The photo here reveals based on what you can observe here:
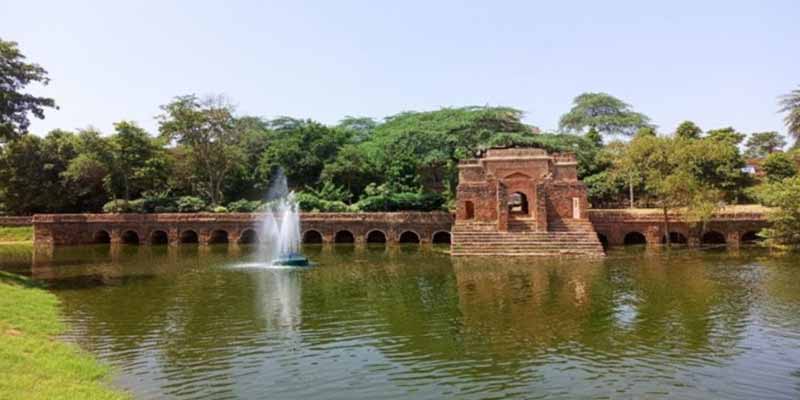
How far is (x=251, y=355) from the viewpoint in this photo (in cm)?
1200

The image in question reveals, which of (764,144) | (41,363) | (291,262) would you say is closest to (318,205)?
(291,262)

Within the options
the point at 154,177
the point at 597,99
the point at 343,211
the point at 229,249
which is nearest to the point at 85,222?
the point at 154,177

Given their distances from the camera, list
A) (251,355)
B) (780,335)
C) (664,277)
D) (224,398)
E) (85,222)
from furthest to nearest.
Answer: (85,222), (664,277), (780,335), (251,355), (224,398)

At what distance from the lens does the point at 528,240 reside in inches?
1254

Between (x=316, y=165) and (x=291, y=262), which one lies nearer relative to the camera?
(x=291, y=262)

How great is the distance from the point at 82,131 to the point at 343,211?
23.9m

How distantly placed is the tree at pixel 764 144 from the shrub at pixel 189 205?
65494 millimetres

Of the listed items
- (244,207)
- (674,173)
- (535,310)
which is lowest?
(535,310)

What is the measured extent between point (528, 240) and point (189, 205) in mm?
28520

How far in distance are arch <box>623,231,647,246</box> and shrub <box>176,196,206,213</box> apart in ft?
108

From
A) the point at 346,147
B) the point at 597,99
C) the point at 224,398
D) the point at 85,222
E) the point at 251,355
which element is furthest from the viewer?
the point at 597,99

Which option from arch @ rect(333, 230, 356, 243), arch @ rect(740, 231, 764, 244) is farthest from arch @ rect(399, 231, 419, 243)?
arch @ rect(740, 231, 764, 244)

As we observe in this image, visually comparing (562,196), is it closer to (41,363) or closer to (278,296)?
(278,296)

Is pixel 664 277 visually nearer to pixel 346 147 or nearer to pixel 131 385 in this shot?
pixel 131 385
